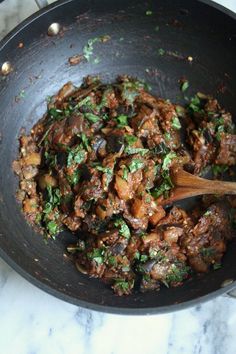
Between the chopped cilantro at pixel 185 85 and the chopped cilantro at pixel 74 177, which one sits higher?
the chopped cilantro at pixel 185 85

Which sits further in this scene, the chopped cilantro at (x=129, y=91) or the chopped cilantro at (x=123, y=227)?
the chopped cilantro at (x=129, y=91)

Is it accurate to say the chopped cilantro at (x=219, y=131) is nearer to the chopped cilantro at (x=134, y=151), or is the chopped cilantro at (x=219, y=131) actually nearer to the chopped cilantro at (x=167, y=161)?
the chopped cilantro at (x=167, y=161)

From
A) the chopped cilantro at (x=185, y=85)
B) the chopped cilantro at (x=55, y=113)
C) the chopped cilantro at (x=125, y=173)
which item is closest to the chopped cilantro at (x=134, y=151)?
the chopped cilantro at (x=125, y=173)

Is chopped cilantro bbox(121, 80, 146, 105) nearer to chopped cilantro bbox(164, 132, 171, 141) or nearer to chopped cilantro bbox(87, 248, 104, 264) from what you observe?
chopped cilantro bbox(164, 132, 171, 141)

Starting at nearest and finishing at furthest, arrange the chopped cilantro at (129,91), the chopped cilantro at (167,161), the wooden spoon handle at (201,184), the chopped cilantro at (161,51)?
the wooden spoon handle at (201,184)
the chopped cilantro at (167,161)
the chopped cilantro at (129,91)
the chopped cilantro at (161,51)

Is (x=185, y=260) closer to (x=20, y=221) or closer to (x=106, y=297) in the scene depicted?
(x=106, y=297)

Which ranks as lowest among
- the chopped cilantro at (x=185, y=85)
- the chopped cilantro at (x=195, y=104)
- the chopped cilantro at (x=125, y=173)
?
the chopped cilantro at (x=125, y=173)
